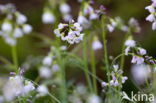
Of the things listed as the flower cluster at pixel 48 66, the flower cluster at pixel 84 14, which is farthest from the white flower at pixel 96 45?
the flower cluster at pixel 48 66

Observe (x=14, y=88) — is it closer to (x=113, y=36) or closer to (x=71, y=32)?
(x=71, y=32)

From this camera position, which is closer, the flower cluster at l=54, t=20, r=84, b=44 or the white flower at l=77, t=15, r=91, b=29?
the flower cluster at l=54, t=20, r=84, b=44

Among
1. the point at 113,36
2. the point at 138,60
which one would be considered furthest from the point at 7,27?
the point at 113,36

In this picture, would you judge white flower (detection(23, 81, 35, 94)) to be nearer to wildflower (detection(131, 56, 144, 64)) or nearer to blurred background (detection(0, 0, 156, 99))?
wildflower (detection(131, 56, 144, 64))

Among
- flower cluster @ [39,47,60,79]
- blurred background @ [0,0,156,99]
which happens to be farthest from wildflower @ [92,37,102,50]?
blurred background @ [0,0,156,99]

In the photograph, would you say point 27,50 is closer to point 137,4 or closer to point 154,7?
point 137,4

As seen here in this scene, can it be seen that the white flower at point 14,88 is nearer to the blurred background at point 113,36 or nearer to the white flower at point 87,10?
the white flower at point 87,10

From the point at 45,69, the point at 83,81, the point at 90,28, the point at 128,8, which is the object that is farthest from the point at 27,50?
the point at 45,69
